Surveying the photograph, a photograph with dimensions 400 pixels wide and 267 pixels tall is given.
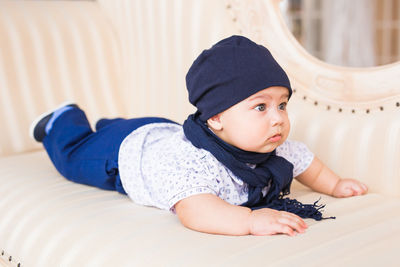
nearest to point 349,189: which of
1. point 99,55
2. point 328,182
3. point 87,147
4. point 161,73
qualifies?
point 328,182

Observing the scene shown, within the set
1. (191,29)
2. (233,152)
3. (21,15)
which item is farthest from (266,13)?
(21,15)

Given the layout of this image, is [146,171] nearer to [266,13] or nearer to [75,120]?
[75,120]

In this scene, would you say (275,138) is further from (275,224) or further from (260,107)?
(275,224)

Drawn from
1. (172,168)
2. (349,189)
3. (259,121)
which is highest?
(259,121)

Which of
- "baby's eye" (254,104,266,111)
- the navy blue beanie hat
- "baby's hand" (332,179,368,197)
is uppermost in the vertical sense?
the navy blue beanie hat

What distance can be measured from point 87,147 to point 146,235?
1.75ft

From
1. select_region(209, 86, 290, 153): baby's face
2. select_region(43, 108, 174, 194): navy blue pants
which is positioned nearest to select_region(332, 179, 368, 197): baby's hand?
select_region(209, 86, 290, 153): baby's face

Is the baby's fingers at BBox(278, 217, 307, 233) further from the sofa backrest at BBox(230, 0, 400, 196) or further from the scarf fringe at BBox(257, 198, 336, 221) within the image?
the sofa backrest at BBox(230, 0, 400, 196)

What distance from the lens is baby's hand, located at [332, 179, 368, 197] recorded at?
129 centimetres

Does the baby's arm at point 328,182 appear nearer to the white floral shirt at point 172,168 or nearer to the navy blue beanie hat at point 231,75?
the white floral shirt at point 172,168

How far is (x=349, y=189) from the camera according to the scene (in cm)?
129

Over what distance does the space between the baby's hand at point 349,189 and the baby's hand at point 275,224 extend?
28cm

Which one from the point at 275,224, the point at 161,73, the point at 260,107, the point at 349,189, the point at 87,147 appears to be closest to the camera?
the point at 275,224

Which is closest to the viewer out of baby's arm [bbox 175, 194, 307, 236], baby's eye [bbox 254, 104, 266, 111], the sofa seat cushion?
the sofa seat cushion
